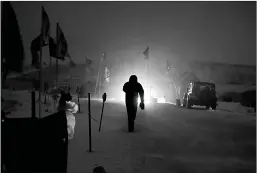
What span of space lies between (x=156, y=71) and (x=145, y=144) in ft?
262

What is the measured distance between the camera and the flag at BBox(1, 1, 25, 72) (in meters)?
5.68

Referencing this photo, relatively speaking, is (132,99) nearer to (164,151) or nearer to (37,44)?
(164,151)

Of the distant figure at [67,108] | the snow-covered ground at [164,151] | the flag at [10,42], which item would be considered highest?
the flag at [10,42]

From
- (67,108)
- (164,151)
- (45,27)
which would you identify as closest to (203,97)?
(45,27)

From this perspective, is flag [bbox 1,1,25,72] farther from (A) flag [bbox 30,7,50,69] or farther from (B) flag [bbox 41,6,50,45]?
(B) flag [bbox 41,6,50,45]

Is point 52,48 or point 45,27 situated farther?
point 52,48

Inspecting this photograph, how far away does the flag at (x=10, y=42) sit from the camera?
18.6 ft

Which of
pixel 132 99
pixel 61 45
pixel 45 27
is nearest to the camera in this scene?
pixel 132 99

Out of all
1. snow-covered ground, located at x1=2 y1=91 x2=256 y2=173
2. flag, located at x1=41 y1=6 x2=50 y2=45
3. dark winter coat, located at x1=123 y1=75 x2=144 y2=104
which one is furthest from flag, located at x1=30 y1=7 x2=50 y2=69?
dark winter coat, located at x1=123 y1=75 x2=144 y2=104

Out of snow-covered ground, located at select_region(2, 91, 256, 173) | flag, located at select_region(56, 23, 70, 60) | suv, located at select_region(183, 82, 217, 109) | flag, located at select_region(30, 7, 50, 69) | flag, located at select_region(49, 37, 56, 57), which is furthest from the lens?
suv, located at select_region(183, 82, 217, 109)

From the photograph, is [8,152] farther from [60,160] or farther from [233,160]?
[233,160]

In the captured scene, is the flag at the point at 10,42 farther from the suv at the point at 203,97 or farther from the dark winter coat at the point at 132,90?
the suv at the point at 203,97

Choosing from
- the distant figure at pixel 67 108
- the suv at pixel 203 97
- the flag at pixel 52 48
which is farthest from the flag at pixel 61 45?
the suv at pixel 203 97

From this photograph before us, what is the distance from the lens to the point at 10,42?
18.8 ft
